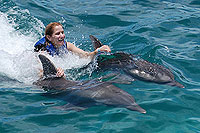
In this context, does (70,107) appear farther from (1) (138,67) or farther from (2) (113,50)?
(2) (113,50)

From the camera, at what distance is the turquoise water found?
5246 millimetres

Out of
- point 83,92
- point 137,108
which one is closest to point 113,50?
point 83,92

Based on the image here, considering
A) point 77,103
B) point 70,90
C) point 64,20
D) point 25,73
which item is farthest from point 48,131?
point 64,20

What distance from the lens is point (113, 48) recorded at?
387 inches

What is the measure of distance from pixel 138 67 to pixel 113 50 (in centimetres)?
234

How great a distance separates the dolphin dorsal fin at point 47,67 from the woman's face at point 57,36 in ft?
4.83

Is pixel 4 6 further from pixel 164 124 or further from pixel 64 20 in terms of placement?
pixel 164 124

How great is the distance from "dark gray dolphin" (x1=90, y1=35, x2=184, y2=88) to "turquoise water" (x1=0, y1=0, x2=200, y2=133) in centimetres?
21

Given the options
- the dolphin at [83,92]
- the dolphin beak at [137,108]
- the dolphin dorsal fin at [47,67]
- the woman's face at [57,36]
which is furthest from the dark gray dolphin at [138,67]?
the dolphin dorsal fin at [47,67]

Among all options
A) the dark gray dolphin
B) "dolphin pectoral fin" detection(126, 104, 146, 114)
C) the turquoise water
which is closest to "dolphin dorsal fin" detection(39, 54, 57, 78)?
the turquoise water

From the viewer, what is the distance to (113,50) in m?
9.61

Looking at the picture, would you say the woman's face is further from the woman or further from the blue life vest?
the blue life vest

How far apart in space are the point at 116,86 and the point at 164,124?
5.56ft

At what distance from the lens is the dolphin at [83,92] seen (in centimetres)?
574
